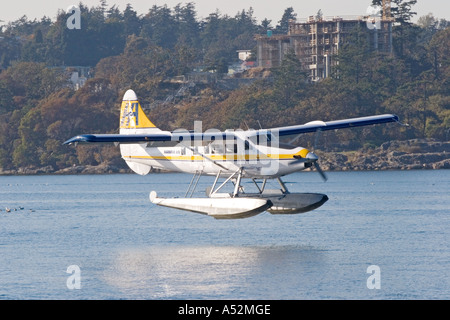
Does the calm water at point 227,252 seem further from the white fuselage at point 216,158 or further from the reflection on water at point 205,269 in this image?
the white fuselage at point 216,158

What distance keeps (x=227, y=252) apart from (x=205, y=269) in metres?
3.08

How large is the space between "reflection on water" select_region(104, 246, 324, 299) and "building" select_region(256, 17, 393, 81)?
76878 millimetres

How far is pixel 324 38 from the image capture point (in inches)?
4387

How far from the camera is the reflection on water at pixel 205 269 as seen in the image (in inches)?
864

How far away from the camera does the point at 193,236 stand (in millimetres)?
31922

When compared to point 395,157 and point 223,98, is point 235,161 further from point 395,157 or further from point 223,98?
point 223,98

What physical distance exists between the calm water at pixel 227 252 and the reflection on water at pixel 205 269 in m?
0.03

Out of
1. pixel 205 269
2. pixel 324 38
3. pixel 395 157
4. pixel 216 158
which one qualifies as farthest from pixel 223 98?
pixel 205 269

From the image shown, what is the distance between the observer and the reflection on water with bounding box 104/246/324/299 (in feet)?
72.0

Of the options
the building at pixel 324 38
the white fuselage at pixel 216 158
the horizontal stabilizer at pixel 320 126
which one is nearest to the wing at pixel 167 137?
the white fuselage at pixel 216 158

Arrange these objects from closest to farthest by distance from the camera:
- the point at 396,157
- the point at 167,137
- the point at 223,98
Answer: the point at 167,137 → the point at 396,157 → the point at 223,98

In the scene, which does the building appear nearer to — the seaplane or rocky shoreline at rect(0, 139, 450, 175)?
rocky shoreline at rect(0, 139, 450, 175)

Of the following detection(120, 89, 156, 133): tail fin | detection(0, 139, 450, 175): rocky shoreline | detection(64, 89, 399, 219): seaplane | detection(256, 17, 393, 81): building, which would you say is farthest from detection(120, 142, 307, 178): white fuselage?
detection(256, 17, 393, 81): building
